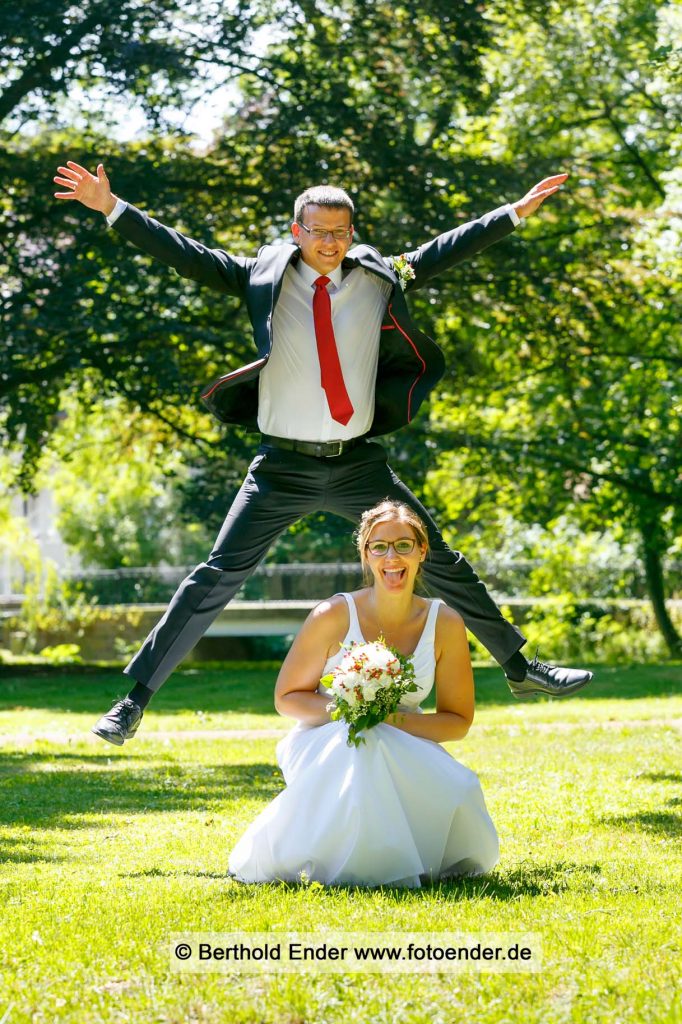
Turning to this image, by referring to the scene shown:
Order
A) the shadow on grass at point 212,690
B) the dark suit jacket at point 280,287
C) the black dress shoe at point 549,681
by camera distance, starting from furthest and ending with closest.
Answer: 1. the shadow on grass at point 212,690
2. the black dress shoe at point 549,681
3. the dark suit jacket at point 280,287

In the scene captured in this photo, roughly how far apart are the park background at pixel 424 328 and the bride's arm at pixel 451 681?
64cm

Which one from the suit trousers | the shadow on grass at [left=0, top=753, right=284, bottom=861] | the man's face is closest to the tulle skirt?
the suit trousers

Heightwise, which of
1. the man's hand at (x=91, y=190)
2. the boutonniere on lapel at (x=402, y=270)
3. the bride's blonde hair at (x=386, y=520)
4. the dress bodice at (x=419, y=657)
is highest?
the man's hand at (x=91, y=190)

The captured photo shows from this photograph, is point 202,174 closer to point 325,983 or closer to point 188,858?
point 188,858

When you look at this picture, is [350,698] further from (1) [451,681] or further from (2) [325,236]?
(2) [325,236]

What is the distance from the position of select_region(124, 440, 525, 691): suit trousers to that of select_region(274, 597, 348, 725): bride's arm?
19.3 inches

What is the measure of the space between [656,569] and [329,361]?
62.4ft

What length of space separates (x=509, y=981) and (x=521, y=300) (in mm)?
15930

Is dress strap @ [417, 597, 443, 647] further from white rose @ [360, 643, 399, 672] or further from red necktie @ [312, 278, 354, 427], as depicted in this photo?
red necktie @ [312, 278, 354, 427]

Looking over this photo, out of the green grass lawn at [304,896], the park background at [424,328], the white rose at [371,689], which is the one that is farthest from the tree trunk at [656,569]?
the white rose at [371,689]

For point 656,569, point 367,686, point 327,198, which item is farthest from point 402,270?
point 656,569

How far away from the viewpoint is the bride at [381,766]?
5.07 metres

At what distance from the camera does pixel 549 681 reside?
21.2 ft

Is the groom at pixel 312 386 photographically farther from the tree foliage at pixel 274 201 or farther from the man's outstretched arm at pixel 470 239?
the tree foliage at pixel 274 201
